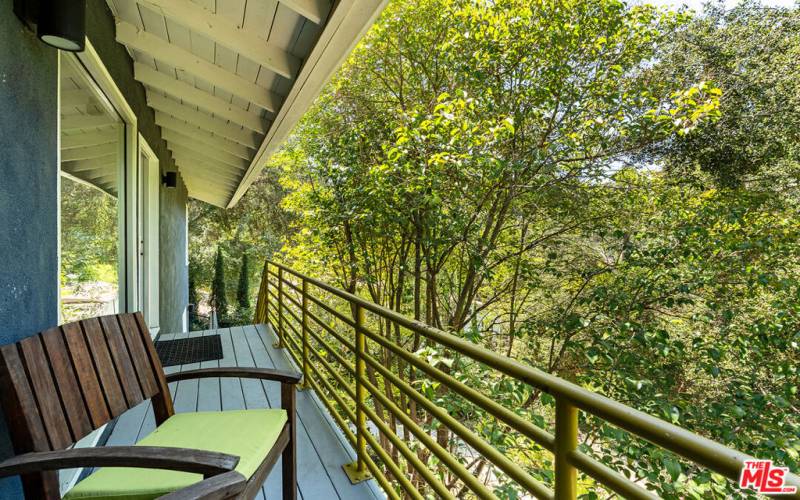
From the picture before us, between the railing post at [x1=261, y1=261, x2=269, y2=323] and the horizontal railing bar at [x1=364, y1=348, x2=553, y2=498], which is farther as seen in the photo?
the railing post at [x1=261, y1=261, x2=269, y2=323]

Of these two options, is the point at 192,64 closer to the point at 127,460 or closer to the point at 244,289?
the point at 127,460

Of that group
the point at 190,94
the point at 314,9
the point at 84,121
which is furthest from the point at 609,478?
the point at 190,94

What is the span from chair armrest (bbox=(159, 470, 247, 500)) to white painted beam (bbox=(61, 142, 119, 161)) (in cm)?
156

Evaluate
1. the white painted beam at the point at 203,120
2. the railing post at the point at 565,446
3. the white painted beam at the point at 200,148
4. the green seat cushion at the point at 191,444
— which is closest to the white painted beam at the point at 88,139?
the white painted beam at the point at 203,120

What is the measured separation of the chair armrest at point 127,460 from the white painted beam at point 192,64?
241cm

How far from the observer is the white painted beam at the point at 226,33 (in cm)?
207

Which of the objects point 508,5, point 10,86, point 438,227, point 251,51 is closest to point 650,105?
point 508,5

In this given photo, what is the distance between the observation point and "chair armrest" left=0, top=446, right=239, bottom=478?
99cm

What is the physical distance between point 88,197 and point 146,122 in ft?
6.41

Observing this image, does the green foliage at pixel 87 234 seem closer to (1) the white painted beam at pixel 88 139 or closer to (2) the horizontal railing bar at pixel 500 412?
(1) the white painted beam at pixel 88 139

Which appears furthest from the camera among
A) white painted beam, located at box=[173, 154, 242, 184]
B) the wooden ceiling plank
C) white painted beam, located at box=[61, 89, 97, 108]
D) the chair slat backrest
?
white painted beam, located at box=[173, 154, 242, 184]

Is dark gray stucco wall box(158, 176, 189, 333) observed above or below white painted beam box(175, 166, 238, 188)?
below

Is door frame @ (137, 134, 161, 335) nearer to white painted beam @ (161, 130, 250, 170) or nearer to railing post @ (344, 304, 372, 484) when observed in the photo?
white painted beam @ (161, 130, 250, 170)

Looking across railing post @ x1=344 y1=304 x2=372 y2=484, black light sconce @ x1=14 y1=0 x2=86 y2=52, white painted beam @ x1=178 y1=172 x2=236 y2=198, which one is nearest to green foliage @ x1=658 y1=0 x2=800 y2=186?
railing post @ x1=344 y1=304 x2=372 y2=484
